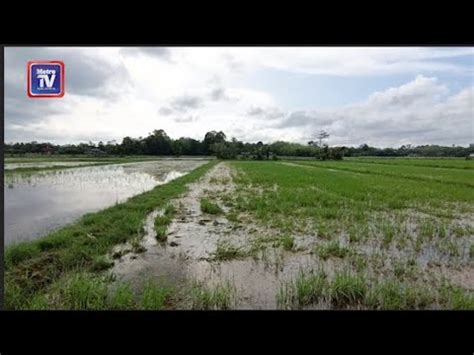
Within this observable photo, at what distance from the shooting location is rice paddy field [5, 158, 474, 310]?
2166 millimetres

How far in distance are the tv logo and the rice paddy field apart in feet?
4.68

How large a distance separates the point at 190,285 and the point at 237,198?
3.76m

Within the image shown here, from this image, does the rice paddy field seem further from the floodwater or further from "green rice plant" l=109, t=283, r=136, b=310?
the floodwater

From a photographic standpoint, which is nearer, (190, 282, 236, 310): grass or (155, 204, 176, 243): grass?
(190, 282, 236, 310): grass

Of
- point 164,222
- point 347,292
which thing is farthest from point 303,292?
point 164,222

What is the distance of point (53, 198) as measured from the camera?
18.3 feet

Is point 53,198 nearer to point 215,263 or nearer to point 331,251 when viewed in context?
point 215,263

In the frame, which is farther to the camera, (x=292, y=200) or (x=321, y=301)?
(x=292, y=200)

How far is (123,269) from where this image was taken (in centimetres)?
270

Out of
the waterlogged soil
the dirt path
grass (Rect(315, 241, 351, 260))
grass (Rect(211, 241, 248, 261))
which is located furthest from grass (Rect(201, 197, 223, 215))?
grass (Rect(315, 241, 351, 260))

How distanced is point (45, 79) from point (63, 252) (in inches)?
71.8

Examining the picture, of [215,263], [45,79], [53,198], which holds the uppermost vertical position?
[45,79]
